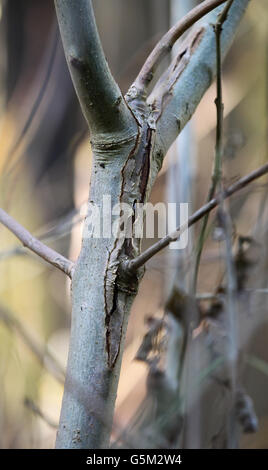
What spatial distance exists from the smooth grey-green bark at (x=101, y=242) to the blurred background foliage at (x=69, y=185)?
24 cm

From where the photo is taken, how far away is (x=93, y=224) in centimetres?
47

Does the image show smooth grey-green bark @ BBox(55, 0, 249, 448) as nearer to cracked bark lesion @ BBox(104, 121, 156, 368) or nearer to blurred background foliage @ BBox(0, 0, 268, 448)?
cracked bark lesion @ BBox(104, 121, 156, 368)

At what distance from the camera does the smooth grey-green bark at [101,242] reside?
1.34 feet

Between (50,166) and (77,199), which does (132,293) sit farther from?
(50,166)

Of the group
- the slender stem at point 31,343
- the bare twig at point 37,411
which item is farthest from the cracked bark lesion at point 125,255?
the bare twig at point 37,411

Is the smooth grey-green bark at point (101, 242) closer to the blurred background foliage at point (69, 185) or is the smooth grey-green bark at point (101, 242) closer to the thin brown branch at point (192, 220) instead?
the thin brown branch at point (192, 220)

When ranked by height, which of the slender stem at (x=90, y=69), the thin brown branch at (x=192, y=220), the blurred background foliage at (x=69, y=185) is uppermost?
the blurred background foliage at (x=69, y=185)

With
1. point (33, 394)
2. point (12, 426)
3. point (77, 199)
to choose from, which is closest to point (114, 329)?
point (33, 394)

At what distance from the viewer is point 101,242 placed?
464 mm

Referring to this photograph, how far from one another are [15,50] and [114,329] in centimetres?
161

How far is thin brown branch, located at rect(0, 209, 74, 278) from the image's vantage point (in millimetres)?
490

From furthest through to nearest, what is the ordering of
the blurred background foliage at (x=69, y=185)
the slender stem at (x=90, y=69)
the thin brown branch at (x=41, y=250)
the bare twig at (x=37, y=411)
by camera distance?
the blurred background foliage at (x=69, y=185)
the bare twig at (x=37, y=411)
the thin brown branch at (x=41, y=250)
the slender stem at (x=90, y=69)

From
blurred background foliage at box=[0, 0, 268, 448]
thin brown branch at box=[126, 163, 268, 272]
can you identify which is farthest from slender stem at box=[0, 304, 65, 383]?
thin brown branch at box=[126, 163, 268, 272]

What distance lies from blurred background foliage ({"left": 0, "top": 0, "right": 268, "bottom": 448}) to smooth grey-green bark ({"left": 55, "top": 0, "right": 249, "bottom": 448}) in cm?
24
